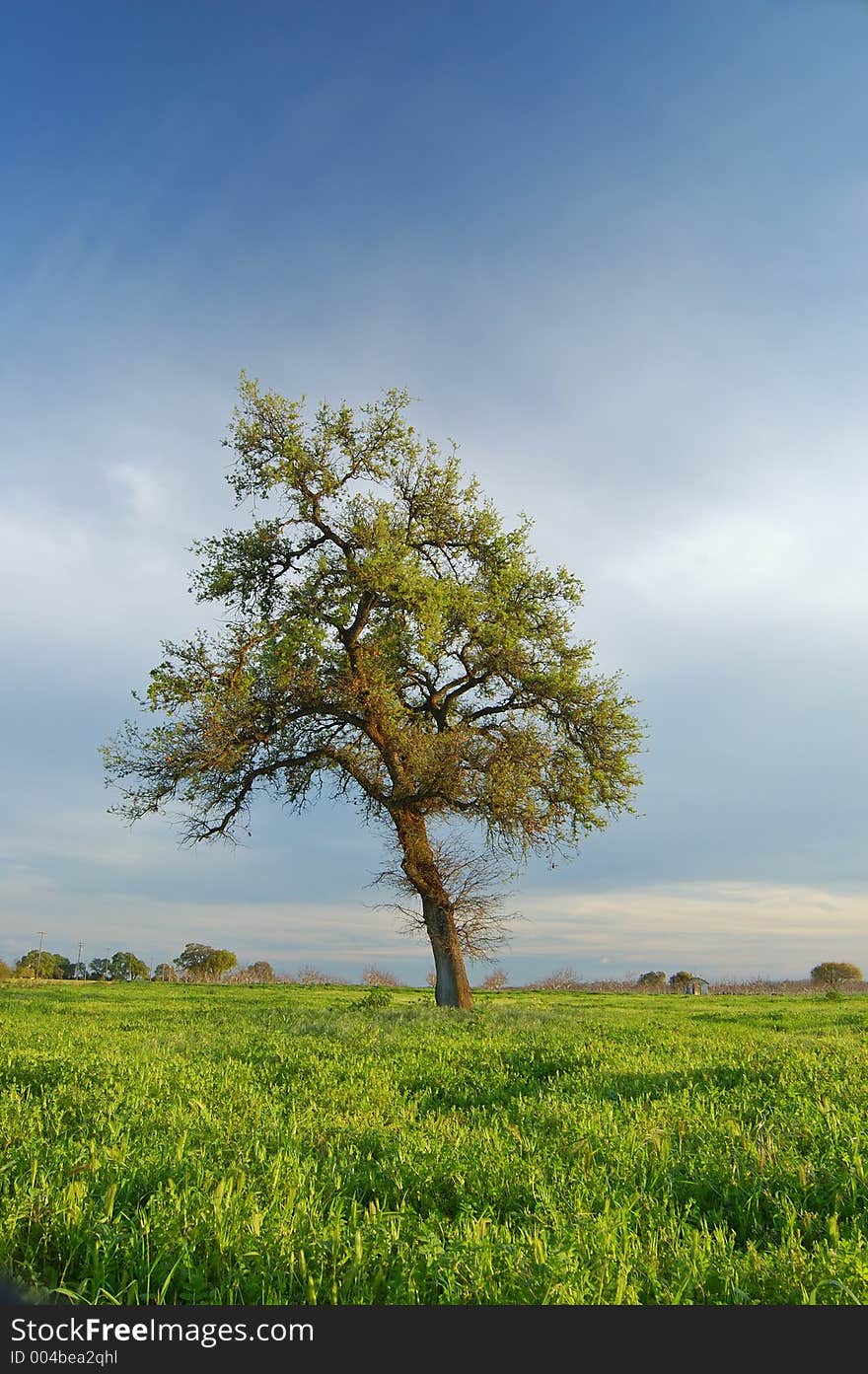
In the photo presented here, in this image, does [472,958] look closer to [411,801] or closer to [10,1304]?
[411,801]

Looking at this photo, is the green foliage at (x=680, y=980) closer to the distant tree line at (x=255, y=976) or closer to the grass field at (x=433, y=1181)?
the distant tree line at (x=255, y=976)

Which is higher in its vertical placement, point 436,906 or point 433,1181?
point 436,906

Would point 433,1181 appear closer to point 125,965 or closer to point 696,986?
point 696,986

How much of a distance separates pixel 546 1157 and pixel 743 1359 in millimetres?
2751

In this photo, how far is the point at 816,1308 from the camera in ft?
10.4

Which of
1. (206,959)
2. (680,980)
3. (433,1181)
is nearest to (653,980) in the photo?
(680,980)

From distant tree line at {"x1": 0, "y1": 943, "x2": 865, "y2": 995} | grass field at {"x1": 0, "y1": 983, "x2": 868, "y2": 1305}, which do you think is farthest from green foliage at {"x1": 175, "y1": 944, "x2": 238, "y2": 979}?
grass field at {"x1": 0, "y1": 983, "x2": 868, "y2": 1305}

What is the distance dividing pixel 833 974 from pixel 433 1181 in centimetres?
6174

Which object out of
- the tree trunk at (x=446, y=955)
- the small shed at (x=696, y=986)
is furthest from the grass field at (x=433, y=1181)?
the small shed at (x=696, y=986)

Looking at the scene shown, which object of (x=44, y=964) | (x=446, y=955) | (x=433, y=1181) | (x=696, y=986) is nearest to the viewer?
(x=433, y=1181)

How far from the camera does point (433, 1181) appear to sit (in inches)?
200

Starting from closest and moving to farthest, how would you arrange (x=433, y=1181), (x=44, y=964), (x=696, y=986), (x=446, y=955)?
(x=433, y=1181)
(x=446, y=955)
(x=696, y=986)
(x=44, y=964)

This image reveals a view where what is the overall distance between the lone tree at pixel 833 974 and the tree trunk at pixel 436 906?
129ft

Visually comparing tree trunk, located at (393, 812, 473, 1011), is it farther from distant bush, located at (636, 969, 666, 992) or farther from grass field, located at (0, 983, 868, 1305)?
distant bush, located at (636, 969, 666, 992)
